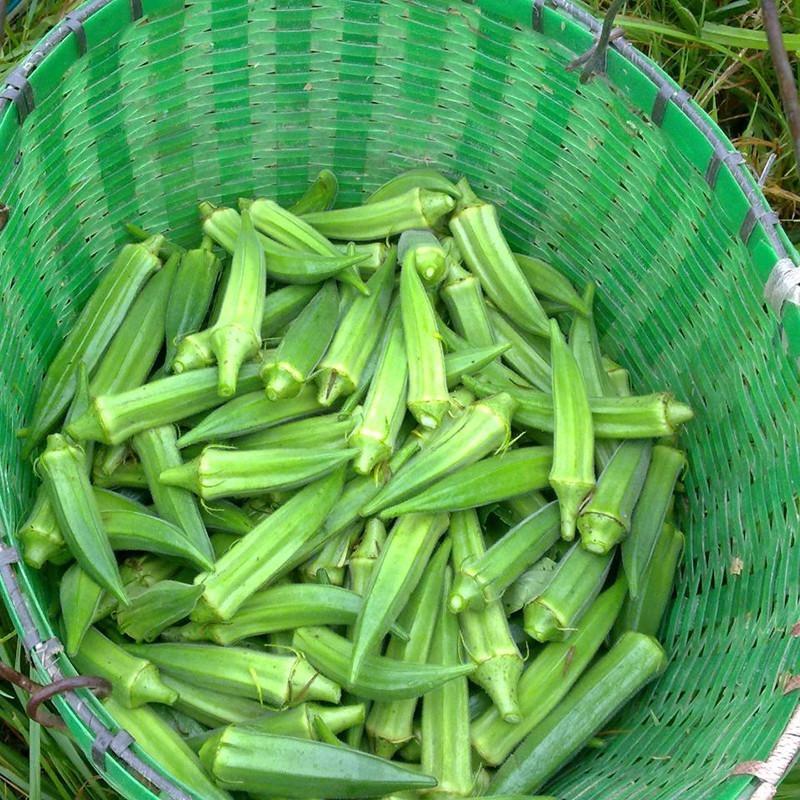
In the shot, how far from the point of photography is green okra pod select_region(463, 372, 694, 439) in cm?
218

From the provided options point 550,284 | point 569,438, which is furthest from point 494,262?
point 569,438

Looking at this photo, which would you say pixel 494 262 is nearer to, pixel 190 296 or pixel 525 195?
pixel 525 195

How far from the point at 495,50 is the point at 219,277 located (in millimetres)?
821

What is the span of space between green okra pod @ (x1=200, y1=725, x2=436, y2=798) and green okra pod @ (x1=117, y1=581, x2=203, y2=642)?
253 millimetres

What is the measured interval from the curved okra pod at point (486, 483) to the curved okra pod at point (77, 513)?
1.77ft

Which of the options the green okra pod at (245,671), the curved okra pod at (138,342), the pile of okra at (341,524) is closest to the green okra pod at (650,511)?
the pile of okra at (341,524)

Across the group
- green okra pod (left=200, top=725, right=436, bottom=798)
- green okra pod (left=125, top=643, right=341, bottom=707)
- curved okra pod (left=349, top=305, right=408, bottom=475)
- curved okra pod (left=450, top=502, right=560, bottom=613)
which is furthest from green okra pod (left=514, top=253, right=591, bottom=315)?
green okra pod (left=200, top=725, right=436, bottom=798)

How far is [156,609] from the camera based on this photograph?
197 centimetres

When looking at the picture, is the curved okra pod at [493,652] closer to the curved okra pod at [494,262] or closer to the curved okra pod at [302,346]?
the curved okra pod at [302,346]

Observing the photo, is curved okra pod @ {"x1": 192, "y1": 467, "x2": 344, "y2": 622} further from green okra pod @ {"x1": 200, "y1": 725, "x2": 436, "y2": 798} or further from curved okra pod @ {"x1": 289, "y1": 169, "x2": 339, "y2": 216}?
curved okra pod @ {"x1": 289, "y1": 169, "x2": 339, "y2": 216}

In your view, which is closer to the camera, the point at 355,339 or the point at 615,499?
the point at 615,499

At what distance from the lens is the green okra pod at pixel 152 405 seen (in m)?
2.07

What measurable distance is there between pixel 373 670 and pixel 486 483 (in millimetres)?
445

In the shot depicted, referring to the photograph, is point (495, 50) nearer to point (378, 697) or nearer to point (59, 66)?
point (59, 66)
